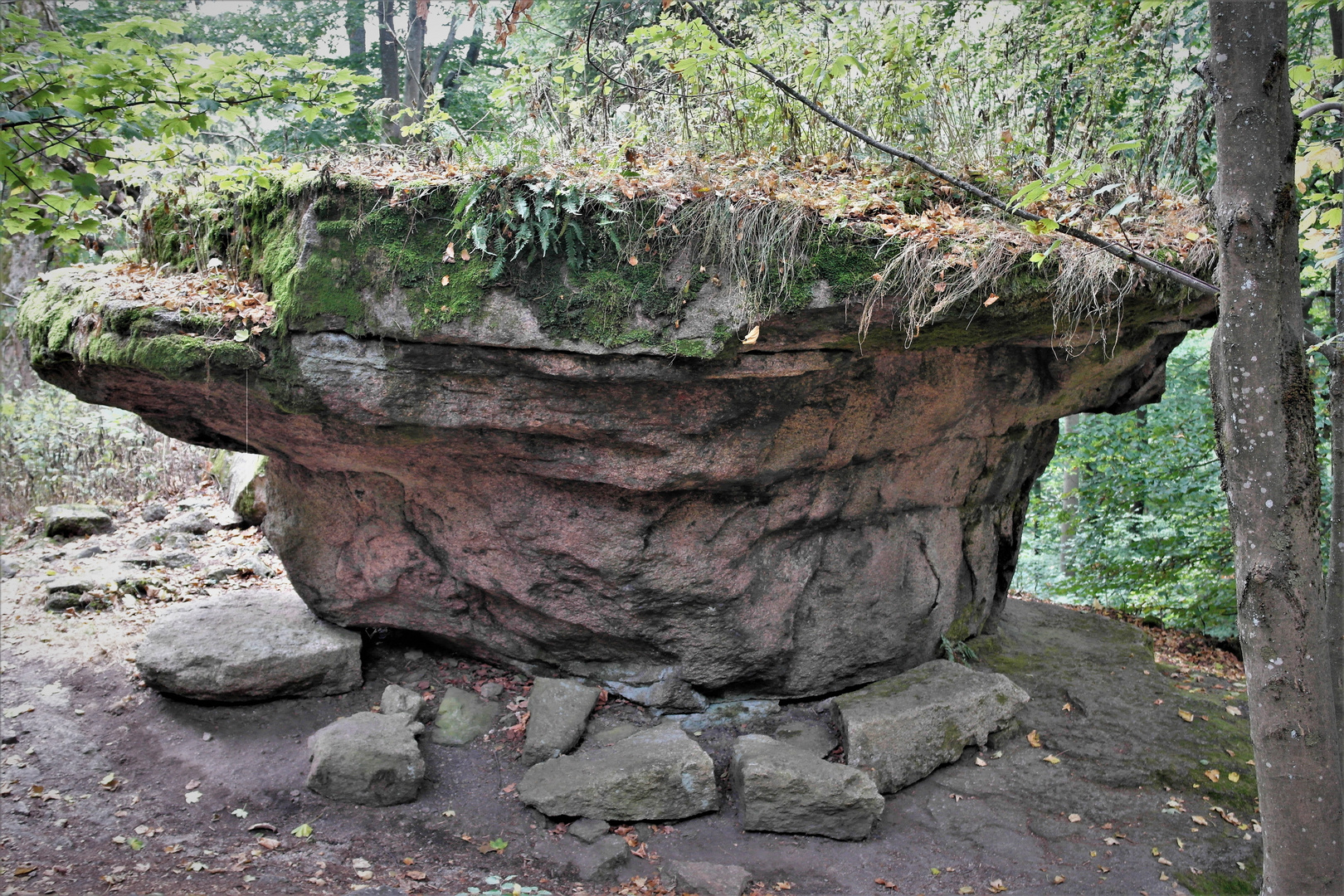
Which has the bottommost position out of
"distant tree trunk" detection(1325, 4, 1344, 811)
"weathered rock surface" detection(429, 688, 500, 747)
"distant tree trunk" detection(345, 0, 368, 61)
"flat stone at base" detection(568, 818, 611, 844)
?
"flat stone at base" detection(568, 818, 611, 844)

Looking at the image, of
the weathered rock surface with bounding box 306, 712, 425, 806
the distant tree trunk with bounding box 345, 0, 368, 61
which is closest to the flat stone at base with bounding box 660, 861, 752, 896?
the weathered rock surface with bounding box 306, 712, 425, 806

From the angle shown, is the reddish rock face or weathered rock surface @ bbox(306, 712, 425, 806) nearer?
the reddish rock face

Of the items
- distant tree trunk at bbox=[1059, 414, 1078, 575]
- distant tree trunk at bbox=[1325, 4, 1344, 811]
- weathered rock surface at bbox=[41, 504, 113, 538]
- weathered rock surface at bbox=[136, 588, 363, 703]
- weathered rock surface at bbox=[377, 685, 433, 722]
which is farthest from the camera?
distant tree trunk at bbox=[1059, 414, 1078, 575]

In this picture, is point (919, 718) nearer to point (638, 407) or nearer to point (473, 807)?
point (638, 407)

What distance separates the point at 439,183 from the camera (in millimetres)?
5309

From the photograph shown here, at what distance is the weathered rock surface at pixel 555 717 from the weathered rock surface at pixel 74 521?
627 cm

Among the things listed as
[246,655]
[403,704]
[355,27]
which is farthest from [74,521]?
[355,27]

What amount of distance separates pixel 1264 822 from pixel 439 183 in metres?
5.36

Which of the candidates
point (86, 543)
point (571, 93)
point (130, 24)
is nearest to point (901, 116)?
point (571, 93)

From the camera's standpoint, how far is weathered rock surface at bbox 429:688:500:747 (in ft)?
20.0

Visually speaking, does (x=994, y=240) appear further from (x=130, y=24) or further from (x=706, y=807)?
(x=130, y=24)

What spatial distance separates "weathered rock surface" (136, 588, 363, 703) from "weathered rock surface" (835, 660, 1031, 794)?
151 inches

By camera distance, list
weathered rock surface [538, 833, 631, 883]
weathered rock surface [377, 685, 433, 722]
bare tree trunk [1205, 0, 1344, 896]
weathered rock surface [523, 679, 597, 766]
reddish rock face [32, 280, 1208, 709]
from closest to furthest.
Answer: bare tree trunk [1205, 0, 1344, 896] < weathered rock surface [538, 833, 631, 883] < reddish rock face [32, 280, 1208, 709] < weathered rock surface [523, 679, 597, 766] < weathered rock surface [377, 685, 433, 722]

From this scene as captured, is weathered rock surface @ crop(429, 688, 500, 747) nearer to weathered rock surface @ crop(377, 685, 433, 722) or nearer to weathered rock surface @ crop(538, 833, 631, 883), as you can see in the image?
weathered rock surface @ crop(377, 685, 433, 722)
